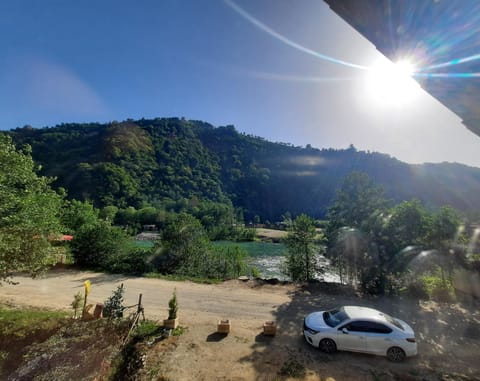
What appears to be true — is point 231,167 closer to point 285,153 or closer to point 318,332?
point 285,153

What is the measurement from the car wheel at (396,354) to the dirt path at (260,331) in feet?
0.52

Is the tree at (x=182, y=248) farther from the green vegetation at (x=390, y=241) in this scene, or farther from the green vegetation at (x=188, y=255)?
the green vegetation at (x=390, y=241)

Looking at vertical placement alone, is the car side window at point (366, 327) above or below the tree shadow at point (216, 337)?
above

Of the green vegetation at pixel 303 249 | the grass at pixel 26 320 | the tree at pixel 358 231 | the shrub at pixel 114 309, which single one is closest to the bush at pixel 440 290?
the tree at pixel 358 231

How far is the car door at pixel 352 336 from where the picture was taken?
7211 millimetres

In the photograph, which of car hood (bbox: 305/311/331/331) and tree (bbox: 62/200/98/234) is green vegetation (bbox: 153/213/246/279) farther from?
tree (bbox: 62/200/98/234)

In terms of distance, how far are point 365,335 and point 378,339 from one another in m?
0.36

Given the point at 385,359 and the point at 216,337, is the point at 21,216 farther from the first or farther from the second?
the point at 385,359

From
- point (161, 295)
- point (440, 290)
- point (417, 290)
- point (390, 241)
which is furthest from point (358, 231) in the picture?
point (161, 295)

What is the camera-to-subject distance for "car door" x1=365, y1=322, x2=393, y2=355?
710 cm

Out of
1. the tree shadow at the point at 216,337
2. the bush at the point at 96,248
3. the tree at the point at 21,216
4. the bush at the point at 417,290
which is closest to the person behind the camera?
the tree at the point at 21,216

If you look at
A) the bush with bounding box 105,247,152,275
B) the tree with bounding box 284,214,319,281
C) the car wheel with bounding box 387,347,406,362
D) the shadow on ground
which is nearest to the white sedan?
the car wheel with bounding box 387,347,406,362

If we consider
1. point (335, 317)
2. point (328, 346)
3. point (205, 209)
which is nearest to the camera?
point (328, 346)

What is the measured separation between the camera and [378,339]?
7.13 metres
